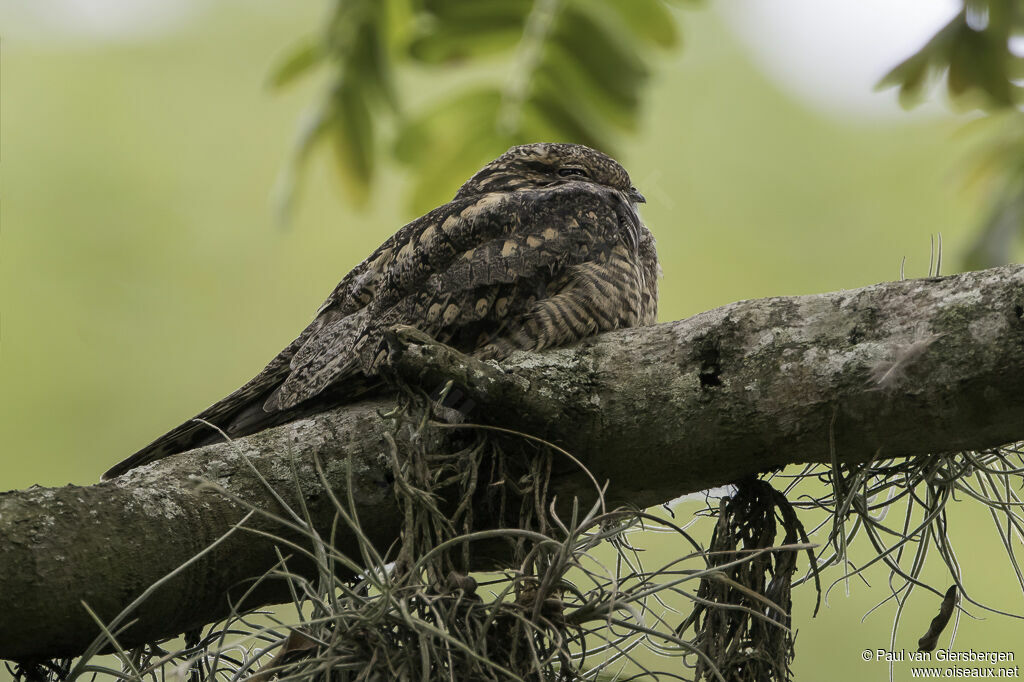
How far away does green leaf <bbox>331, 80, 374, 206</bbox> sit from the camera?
317 cm

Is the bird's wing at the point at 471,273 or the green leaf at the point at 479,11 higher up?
the green leaf at the point at 479,11

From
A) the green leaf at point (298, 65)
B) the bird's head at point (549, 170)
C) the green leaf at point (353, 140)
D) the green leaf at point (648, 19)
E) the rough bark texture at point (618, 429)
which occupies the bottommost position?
the rough bark texture at point (618, 429)

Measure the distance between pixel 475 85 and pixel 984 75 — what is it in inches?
61.1

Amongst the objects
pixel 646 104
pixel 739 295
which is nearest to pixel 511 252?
pixel 646 104

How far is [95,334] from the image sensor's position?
725cm

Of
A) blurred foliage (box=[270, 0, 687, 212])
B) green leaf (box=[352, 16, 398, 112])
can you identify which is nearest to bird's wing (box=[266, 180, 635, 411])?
blurred foliage (box=[270, 0, 687, 212])

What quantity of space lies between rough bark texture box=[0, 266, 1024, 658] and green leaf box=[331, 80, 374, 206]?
1161mm

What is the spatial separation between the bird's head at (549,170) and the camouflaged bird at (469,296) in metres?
0.37

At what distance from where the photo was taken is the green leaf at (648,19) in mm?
3209

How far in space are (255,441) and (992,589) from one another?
4.04 metres

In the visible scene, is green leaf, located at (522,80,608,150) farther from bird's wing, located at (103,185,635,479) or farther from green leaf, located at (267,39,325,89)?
green leaf, located at (267,39,325,89)

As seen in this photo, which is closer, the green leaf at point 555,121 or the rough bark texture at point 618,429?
the rough bark texture at point 618,429

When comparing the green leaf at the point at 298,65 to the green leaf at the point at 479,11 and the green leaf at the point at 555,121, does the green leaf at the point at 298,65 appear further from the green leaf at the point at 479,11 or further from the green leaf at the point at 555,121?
the green leaf at the point at 555,121

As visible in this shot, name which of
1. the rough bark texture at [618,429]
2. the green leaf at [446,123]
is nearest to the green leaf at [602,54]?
the green leaf at [446,123]
